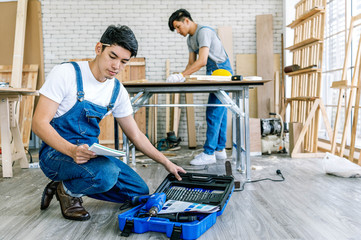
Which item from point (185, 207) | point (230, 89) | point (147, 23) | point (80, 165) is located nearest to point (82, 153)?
point (80, 165)

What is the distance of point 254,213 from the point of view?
2.01 metres

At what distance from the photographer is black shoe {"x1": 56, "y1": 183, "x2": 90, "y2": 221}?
1891mm

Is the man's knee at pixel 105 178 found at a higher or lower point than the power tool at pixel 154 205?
higher

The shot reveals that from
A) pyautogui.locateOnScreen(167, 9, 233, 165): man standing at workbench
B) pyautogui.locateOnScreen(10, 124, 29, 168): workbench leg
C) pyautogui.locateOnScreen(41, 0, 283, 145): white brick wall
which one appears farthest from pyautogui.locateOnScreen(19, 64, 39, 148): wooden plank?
pyautogui.locateOnScreen(167, 9, 233, 165): man standing at workbench

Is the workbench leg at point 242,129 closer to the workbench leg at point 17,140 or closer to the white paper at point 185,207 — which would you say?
the white paper at point 185,207

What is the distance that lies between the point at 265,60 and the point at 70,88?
166 inches

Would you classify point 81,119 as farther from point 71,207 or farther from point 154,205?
point 154,205

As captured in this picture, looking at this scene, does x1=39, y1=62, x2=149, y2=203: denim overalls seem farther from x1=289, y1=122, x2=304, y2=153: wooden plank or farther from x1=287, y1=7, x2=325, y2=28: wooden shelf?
x1=287, y1=7, x2=325, y2=28: wooden shelf

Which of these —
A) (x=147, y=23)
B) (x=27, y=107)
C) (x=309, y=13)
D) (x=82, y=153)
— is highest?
(x=147, y=23)

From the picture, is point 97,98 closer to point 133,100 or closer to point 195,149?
point 133,100

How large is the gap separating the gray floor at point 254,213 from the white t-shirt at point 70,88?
0.63 m

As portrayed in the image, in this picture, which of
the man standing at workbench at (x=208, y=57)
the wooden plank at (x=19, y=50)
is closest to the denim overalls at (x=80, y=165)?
the man standing at workbench at (x=208, y=57)

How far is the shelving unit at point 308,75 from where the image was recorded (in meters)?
4.03

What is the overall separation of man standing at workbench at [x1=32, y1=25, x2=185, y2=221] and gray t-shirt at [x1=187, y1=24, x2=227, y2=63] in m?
1.60
